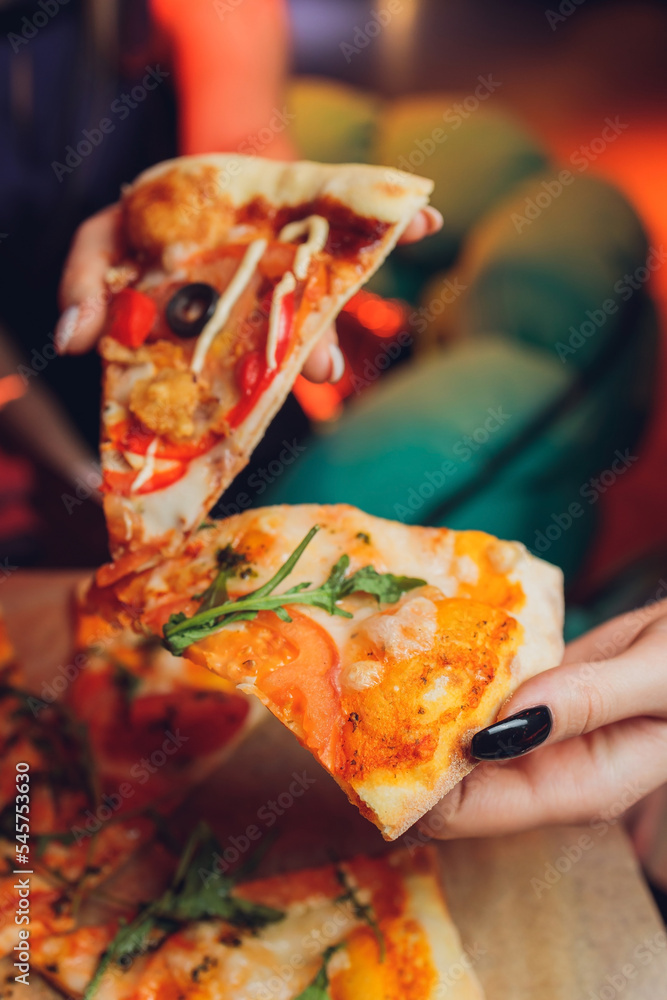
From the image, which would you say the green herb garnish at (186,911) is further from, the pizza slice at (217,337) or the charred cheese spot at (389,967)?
the pizza slice at (217,337)

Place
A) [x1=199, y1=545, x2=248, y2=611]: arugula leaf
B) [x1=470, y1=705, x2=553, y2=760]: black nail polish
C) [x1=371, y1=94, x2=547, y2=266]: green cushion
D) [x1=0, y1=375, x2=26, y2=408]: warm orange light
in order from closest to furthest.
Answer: [x1=470, y1=705, x2=553, y2=760]: black nail polish
[x1=199, y1=545, x2=248, y2=611]: arugula leaf
[x1=371, y1=94, x2=547, y2=266]: green cushion
[x1=0, y1=375, x2=26, y2=408]: warm orange light

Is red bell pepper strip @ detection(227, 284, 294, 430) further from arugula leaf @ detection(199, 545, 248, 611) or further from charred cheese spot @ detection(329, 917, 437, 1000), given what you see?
charred cheese spot @ detection(329, 917, 437, 1000)

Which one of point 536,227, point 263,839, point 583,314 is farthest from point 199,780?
point 536,227

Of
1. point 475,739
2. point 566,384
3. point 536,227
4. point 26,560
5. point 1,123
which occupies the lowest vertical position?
point 26,560

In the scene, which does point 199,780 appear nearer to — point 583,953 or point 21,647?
point 21,647

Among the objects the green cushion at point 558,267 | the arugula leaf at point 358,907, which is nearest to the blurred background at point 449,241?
the green cushion at point 558,267

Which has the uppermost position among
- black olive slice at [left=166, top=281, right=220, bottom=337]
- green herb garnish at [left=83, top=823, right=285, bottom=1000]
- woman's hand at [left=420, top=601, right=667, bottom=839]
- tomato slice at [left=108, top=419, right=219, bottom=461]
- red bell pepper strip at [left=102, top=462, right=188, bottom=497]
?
black olive slice at [left=166, top=281, right=220, bottom=337]

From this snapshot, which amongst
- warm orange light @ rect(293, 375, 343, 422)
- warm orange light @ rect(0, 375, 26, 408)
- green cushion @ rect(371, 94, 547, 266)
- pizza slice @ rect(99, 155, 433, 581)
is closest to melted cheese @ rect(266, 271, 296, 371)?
pizza slice @ rect(99, 155, 433, 581)

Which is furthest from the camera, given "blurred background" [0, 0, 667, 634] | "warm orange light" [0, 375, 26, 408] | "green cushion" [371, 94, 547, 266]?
"warm orange light" [0, 375, 26, 408]
